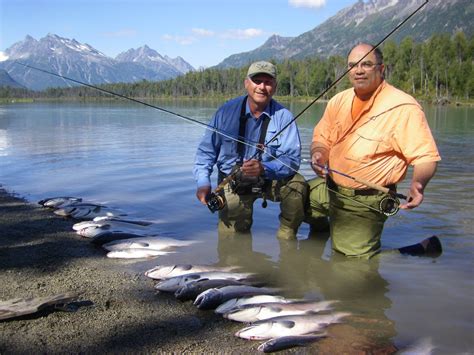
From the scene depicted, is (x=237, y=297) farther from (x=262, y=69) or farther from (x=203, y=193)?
(x=262, y=69)

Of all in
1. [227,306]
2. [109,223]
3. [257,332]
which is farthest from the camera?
[109,223]

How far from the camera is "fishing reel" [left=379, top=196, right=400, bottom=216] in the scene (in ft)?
17.3

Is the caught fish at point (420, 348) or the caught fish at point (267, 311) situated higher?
the caught fish at point (267, 311)

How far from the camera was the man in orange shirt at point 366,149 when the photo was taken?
16.3 ft

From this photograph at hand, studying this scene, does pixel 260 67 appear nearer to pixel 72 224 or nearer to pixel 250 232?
pixel 250 232

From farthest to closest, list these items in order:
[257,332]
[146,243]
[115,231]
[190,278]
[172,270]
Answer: [115,231] → [146,243] → [172,270] → [190,278] → [257,332]

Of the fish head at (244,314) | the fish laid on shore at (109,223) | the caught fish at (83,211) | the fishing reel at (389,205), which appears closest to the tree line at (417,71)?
the caught fish at (83,211)

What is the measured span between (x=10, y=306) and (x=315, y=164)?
3.72m

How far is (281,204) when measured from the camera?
6.54 meters

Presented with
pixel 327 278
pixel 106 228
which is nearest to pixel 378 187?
pixel 327 278

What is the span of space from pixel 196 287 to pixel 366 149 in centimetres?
251

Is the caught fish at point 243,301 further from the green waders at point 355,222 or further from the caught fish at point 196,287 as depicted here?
the green waders at point 355,222

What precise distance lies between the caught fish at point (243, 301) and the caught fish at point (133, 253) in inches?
81.5

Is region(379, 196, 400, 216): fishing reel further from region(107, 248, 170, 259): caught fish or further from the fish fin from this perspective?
region(107, 248, 170, 259): caught fish
